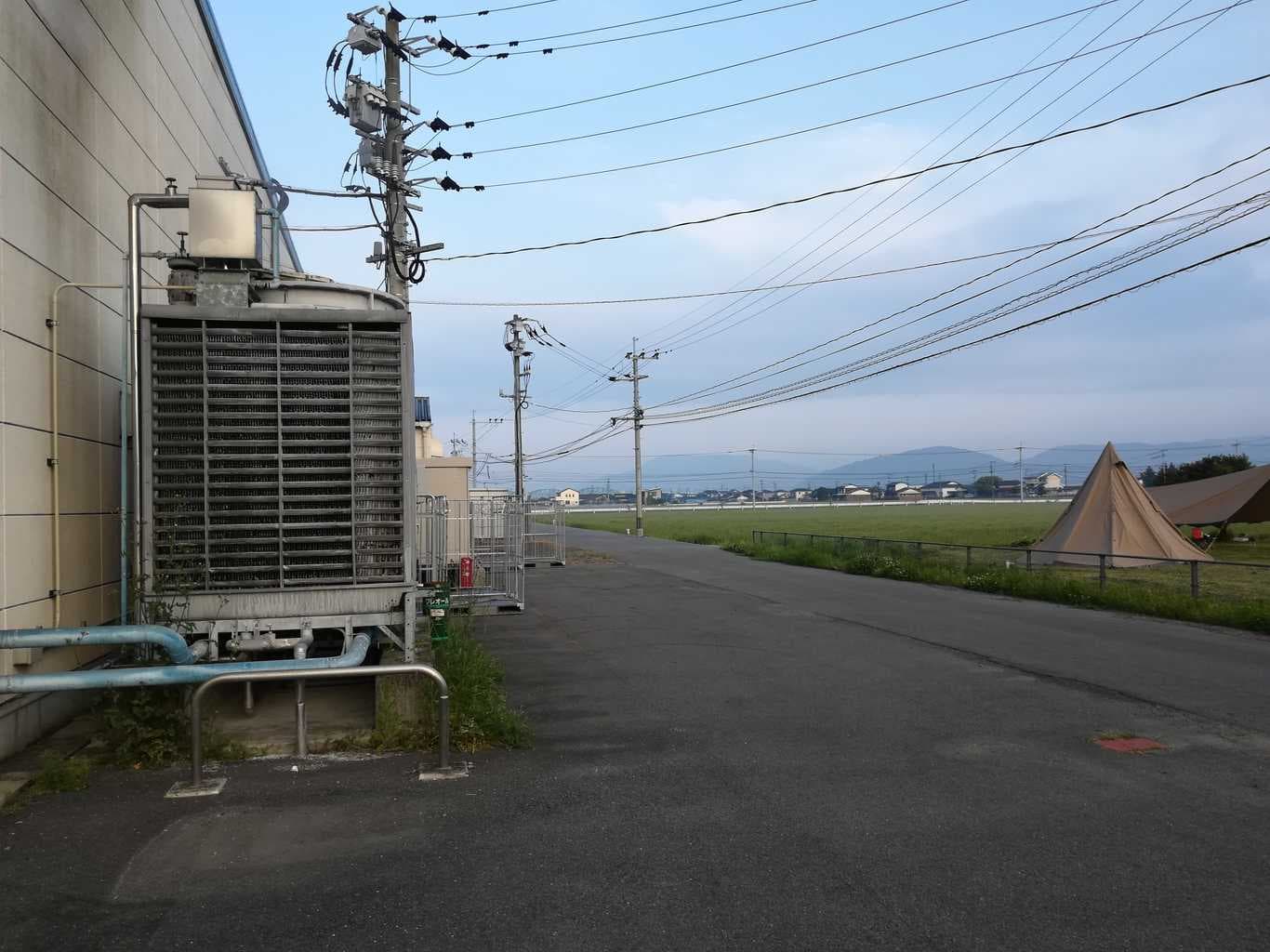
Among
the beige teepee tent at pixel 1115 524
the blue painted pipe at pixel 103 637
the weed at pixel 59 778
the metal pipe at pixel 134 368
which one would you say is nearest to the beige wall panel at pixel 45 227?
the metal pipe at pixel 134 368

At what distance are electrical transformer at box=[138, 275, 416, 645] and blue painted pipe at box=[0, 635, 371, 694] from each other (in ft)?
2.62

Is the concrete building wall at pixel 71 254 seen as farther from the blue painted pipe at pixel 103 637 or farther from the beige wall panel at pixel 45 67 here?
the blue painted pipe at pixel 103 637

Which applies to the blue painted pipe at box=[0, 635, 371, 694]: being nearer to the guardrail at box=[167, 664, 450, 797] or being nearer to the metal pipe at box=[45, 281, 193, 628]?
the guardrail at box=[167, 664, 450, 797]

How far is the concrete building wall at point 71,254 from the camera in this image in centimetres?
661

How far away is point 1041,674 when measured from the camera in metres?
10.4

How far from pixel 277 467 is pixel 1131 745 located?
674 centimetres

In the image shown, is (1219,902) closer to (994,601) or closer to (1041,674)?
(1041,674)

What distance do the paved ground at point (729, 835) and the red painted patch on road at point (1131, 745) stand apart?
6.6 inches

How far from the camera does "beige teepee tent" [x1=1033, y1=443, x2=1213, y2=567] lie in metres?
23.1

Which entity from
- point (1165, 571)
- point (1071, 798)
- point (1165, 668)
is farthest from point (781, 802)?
point (1165, 571)

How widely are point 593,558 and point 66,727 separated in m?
23.7

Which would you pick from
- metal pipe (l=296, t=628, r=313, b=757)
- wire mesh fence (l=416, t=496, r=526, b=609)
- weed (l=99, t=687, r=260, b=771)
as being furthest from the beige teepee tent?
weed (l=99, t=687, r=260, b=771)

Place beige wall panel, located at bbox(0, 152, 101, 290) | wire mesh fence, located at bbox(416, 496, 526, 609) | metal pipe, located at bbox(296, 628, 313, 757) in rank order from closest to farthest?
beige wall panel, located at bbox(0, 152, 101, 290)
metal pipe, located at bbox(296, 628, 313, 757)
wire mesh fence, located at bbox(416, 496, 526, 609)

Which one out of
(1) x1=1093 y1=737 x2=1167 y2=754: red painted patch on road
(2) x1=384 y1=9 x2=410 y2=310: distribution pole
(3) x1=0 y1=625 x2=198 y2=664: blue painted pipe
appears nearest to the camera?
(3) x1=0 y1=625 x2=198 y2=664: blue painted pipe
